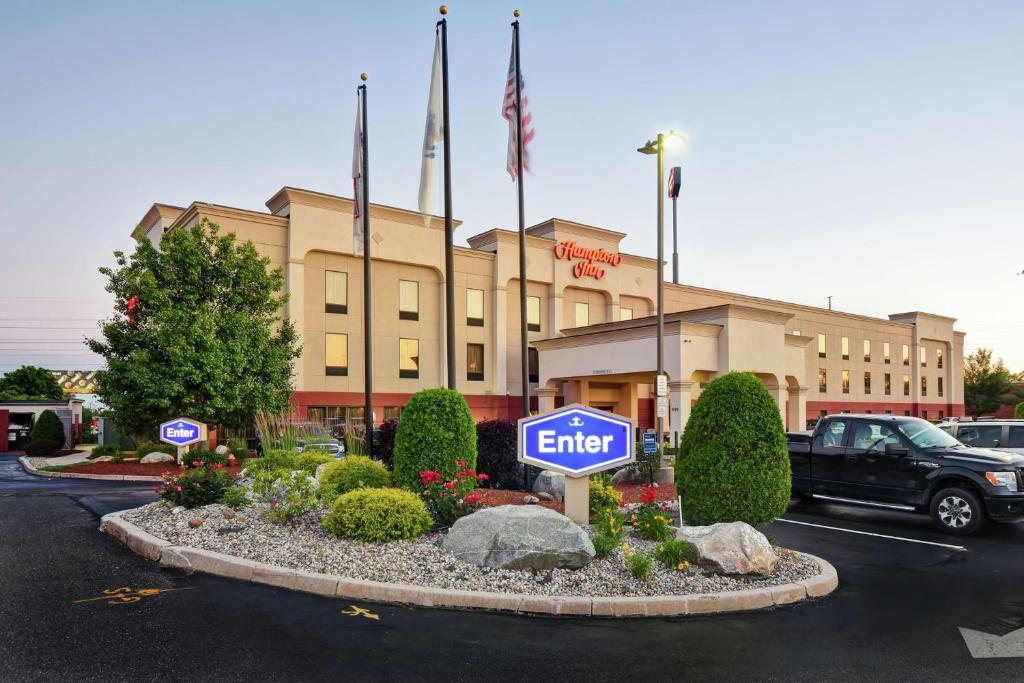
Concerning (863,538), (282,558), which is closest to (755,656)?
(282,558)

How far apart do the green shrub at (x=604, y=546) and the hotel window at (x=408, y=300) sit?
29138 millimetres

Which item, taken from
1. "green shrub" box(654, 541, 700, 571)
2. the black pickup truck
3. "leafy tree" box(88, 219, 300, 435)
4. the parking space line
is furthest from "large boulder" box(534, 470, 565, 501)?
"leafy tree" box(88, 219, 300, 435)

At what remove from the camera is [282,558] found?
28.6 ft

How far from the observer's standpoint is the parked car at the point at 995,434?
51.4 feet

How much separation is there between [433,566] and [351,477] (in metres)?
4.02

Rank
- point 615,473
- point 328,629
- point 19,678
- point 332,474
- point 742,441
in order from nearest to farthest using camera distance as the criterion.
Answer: point 19,678
point 328,629
point 742,441
point 332,474
point 615,473

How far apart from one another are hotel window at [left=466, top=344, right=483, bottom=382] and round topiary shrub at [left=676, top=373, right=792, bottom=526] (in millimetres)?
29212

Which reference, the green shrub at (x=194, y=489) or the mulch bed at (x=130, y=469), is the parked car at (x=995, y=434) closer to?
the green shrub at (x=194, y=489)


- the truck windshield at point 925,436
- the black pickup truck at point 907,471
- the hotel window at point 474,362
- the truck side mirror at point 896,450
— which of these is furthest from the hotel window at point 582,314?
the truck side mirror at point 896,450

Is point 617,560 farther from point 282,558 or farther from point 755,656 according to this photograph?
point 282,558

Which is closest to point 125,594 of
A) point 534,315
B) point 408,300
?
point 408,300

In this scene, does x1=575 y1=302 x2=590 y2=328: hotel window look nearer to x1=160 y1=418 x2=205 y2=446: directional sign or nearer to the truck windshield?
x1=160 y1=418 x2=205 y2=446: directional sign

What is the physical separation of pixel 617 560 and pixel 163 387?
1960cm

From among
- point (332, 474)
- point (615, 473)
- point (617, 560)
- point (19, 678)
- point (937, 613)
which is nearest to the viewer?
point (19, 678)
